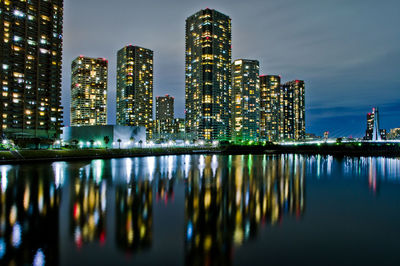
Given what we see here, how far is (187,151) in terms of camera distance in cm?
10744

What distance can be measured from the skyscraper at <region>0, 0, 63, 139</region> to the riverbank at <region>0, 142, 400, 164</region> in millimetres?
61296

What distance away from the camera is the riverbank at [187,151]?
5596 centimetres

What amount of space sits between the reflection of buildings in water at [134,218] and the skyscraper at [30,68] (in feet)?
378

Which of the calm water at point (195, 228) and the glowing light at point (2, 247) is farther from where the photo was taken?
the calm water at point (195, 228)

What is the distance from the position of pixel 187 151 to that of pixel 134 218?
94.5 m

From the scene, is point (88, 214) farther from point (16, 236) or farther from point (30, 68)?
point (30, 68)

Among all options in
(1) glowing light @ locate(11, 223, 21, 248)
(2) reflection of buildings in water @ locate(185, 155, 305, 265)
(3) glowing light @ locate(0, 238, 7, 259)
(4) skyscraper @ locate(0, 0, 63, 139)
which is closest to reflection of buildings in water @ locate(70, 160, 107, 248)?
(1) glowing light @ locate(11, 223, 21, 248)

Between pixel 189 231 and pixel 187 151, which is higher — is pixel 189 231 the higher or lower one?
the higher one

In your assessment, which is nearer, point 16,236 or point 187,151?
point 16,236

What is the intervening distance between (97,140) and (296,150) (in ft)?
298

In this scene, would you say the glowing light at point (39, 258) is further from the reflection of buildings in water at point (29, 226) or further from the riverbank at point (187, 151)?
the riverbank at point (187, 151)

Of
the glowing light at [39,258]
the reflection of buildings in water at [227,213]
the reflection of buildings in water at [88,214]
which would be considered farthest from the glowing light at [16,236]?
the reflection of buildings in water at [227,213]

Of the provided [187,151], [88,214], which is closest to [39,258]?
[88,214]

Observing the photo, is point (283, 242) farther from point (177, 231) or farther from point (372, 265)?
point (177, 231)
